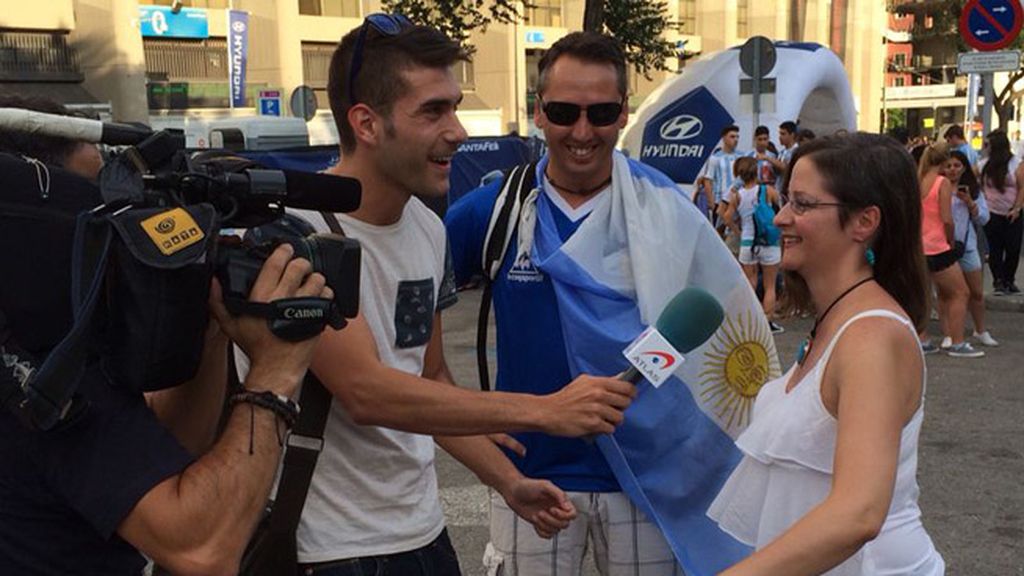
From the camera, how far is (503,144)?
13.5 m

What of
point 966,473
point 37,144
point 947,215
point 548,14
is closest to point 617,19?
point 947,215

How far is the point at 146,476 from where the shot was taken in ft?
4.10

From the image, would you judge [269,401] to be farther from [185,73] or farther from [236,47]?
[185,73]

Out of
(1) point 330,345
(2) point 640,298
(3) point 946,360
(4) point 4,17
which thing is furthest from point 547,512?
(4) point 4,17

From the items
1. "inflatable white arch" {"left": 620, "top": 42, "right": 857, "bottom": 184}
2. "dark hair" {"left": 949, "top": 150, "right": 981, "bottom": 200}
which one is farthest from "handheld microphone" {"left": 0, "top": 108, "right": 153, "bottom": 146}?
"inflatable white arch" {"left": 620, "top": 42, "right": 857, "bottom": 184}

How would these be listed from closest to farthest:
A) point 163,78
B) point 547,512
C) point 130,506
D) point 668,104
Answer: point 130,506
point 547,512
point 668,104
point 163,78

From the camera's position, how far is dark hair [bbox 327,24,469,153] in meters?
2.08

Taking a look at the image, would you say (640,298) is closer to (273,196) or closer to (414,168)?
(414,168)

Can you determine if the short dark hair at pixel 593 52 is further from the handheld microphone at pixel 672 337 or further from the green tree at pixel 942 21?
the green tree at pixel 942 21

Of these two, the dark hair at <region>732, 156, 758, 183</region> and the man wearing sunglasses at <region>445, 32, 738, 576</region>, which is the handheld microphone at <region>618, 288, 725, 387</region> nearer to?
the man wearing sunglasses at <region>445, 32, 738, 576</region>

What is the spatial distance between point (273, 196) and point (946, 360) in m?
7.35

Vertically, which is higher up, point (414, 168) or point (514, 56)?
point (514, 56)

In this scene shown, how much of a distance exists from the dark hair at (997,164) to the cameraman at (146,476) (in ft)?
34.2

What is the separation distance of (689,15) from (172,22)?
86.6ft
